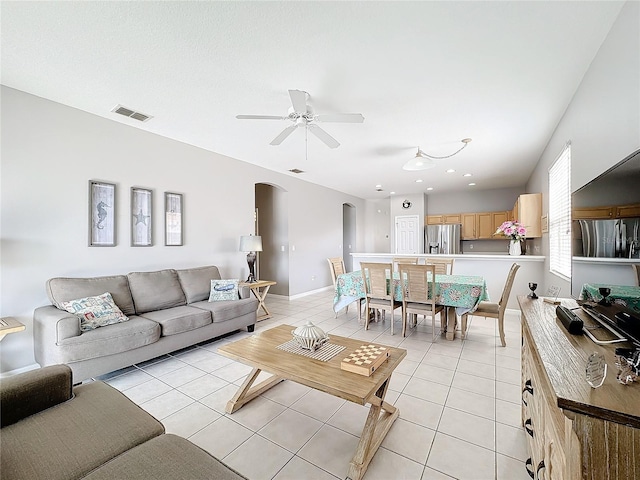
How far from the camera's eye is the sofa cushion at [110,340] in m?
2.30

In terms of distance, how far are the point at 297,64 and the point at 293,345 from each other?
2.22m

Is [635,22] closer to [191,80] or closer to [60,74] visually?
[191,80]

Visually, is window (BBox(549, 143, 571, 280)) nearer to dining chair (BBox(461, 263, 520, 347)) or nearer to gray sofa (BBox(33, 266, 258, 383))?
dining chair (BBox(461, 263, 520, 347))

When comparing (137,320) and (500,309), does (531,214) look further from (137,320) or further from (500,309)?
(137,320)

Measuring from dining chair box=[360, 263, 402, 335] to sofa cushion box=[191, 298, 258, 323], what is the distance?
1.63 metres

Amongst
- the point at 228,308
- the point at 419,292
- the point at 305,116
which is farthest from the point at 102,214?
the point at 419,292

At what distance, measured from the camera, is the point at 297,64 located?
2.20 meters

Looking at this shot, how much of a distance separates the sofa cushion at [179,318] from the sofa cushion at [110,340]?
0.09 metres

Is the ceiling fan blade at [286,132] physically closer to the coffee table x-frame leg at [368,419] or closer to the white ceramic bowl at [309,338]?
the white ceramic bowl at [309,338]

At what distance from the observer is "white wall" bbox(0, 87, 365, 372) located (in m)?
2.61

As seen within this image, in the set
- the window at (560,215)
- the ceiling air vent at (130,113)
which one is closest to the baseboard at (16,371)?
the ceiling air vent at (130,113)

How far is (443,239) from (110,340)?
25.3 ft

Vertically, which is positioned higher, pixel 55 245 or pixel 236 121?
pixel 236 121

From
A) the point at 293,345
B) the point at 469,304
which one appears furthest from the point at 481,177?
the point at 293,345
